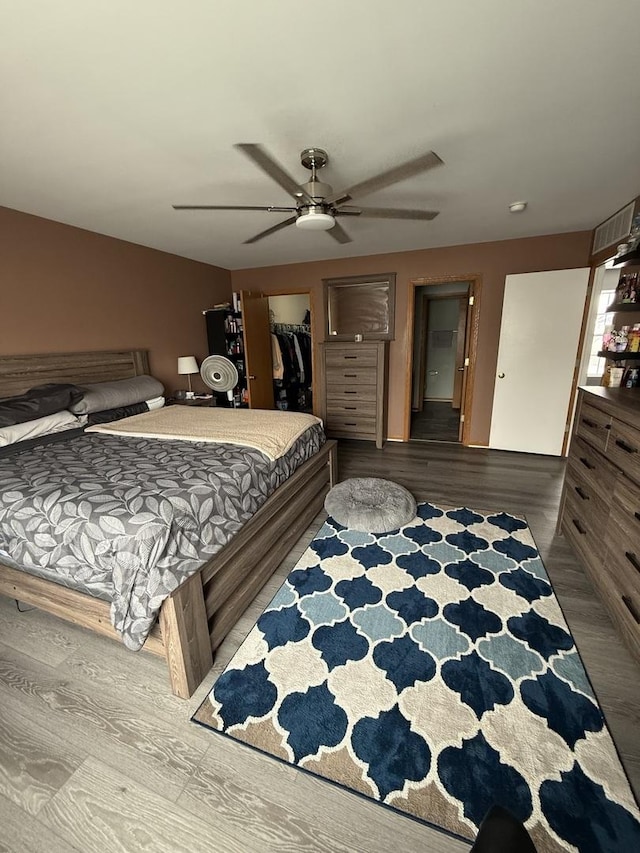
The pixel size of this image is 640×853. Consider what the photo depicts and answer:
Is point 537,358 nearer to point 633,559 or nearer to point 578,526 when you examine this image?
point 578,526

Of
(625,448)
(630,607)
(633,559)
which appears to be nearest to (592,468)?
(625,448)

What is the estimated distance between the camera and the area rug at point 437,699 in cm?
108

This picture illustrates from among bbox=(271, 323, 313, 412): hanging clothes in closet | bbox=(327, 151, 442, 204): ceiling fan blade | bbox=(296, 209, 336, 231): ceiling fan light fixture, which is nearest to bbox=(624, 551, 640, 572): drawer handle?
bbox=(327, 151, 442, 204): ceiling fan blade

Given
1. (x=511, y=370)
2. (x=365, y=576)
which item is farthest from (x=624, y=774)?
(x=511, y=370)

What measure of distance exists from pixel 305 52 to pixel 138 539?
183 cm

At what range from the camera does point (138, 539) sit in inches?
50.6

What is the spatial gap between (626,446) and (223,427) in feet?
7.31

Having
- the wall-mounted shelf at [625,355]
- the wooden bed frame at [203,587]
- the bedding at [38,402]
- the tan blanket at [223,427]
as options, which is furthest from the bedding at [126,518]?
the wall-mounted shelf at [625,355]

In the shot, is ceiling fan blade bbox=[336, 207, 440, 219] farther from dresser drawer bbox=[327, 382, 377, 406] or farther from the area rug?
dresser drawer bbox=[327, 382, 377, 406]

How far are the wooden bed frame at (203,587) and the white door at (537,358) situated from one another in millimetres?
2540

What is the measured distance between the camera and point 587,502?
6.66 feet

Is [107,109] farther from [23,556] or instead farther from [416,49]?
[23,556]

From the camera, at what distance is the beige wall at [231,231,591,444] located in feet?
12.1

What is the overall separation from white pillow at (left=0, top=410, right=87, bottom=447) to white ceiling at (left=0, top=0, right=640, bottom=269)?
1.46m
